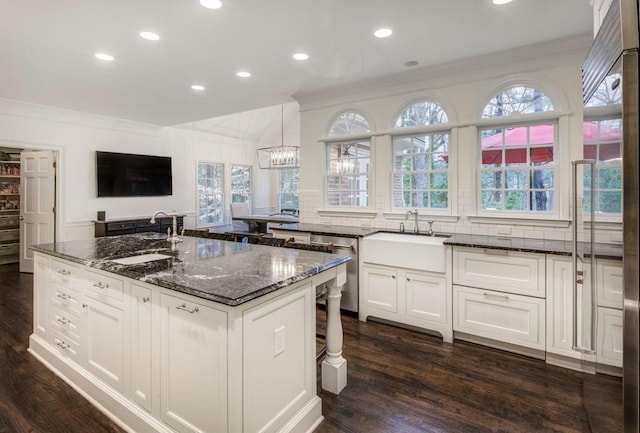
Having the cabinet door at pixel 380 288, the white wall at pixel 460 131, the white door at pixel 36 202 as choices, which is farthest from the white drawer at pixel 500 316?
the white door at pixel 36 202

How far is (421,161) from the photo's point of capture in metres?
4.08

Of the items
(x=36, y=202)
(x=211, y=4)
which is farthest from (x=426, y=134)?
(x=36, y=202)

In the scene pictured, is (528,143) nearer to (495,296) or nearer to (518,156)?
(518,156)

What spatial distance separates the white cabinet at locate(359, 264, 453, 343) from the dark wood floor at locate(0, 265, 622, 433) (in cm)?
22

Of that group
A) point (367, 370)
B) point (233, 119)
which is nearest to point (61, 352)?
point (367, 370)

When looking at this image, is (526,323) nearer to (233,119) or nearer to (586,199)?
(586,199)

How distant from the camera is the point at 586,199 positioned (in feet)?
4.90

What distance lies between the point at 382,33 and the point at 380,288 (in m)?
2.40

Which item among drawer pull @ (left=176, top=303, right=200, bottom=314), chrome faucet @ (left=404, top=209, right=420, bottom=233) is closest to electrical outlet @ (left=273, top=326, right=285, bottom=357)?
drawer pull @ (left=176, top=303, right=200, bottom=314)

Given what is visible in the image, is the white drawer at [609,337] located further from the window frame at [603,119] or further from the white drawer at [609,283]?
the window frame at [603,119]

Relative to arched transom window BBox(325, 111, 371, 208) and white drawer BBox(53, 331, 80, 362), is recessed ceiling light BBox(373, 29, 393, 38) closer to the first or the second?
arched transom window BBox(325, 111, 371, 208)

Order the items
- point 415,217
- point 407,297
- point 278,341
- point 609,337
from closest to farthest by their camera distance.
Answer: point 609,337 → point 278,341 → point 407,297 → point 415,217

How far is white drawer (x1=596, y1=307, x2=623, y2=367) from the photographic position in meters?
1.14

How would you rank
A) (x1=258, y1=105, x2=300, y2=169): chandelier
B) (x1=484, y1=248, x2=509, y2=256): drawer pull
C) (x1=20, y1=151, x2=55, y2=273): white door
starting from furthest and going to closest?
(x1=258, y1=105, x2=300, y2=169): chandelier → (x1=20, y1=151, x2=55, y2=273): white door → (x1=484, y1=248, x2=509, y2=256): drawer pull
